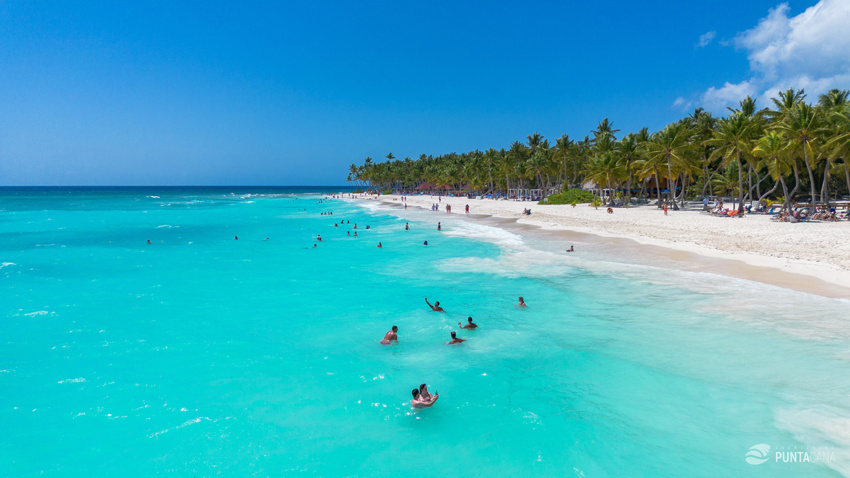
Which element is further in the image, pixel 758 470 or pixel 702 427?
pixel 702 427

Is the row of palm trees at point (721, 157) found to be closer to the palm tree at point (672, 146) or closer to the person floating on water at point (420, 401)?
the palm tree at point (672, 146)

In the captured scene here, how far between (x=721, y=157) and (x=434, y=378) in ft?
197

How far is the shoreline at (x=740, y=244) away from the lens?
702 inches

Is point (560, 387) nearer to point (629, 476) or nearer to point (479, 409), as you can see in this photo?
point (479, 409)

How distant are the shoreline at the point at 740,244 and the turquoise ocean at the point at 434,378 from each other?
6.80 ft

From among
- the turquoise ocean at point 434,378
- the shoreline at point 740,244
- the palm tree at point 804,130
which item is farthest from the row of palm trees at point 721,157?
the turquoise ocean at point 434,378

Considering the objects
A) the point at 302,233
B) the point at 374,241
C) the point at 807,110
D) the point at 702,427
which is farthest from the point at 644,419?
the point at 302,233

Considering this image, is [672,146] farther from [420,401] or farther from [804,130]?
[420,401]

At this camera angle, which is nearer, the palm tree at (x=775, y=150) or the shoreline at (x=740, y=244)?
the shoreline at (x=740, y=244)

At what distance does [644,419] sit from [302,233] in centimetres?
4104

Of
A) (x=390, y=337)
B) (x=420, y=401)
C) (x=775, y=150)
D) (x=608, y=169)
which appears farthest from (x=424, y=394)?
(x=608, y=169)

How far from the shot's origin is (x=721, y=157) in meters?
55.1

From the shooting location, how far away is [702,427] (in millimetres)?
8422

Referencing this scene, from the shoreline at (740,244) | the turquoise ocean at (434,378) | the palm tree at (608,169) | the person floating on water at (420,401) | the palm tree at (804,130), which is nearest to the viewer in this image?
the turquoise ocean at (434,378)
